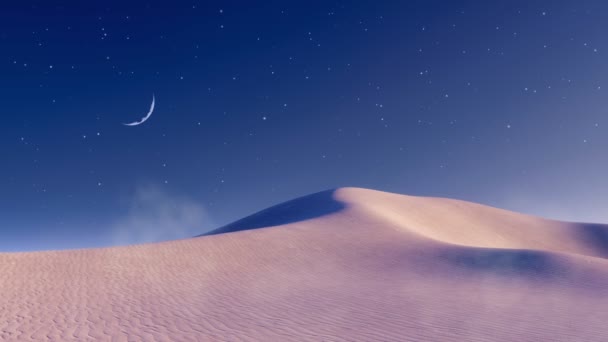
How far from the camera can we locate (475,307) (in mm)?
8609

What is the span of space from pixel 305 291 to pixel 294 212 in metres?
20.3

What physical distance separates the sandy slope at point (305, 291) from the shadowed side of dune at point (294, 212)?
288 inches

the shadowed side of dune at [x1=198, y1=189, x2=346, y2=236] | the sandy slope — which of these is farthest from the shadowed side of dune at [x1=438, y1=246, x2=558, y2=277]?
the shadowed side of dune at [x1=198, y1=189, x2=346, y2=236]

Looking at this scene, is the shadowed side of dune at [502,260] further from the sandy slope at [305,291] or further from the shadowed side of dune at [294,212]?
the shadowed side of dune at [294,212]

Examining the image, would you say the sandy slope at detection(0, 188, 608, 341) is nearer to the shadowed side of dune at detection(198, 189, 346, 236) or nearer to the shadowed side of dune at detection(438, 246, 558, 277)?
the shadowed side of dune at detection(438, 246, 558, 277)

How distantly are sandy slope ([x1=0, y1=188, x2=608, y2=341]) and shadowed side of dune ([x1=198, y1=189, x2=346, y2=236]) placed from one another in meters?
7.32

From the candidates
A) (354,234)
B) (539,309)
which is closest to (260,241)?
(354,234)

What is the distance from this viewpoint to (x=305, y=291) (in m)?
10.6

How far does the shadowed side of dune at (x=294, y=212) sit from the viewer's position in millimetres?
27750

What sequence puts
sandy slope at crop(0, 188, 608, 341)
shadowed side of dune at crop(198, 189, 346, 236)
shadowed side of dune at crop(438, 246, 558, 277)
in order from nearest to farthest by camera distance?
1. sandy slope at crop(0, 188, 608, 341)
2. shadowed side of dune at crop(438, 246, 558, 277)
3. shadowed side of dune at crop(198, 189, 346, 236)

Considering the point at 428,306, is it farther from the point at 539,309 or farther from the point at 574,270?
the point at 574,270

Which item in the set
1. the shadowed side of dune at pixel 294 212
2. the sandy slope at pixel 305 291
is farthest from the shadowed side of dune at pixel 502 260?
the shadowed side of dune at pixel 294 212

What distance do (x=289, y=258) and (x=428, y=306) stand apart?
7.08 m

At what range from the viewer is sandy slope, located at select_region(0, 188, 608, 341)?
713cm
